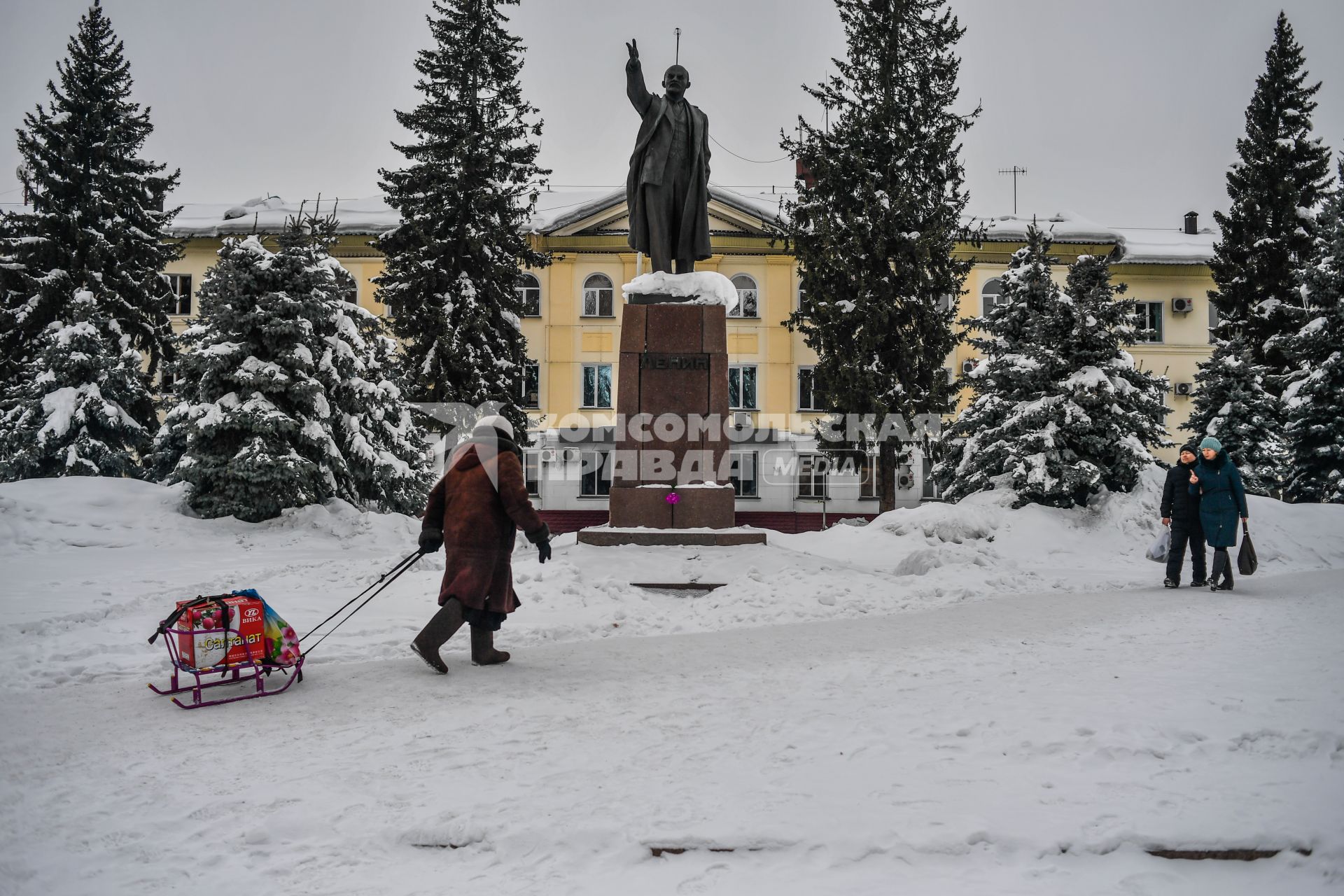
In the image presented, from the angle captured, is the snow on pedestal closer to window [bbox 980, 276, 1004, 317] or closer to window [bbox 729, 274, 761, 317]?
window [bbox 729, 274, 761, 317]

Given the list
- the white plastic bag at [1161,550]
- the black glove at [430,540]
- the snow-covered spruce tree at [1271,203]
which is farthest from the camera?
the snow-covered spruce tree at [1271,203]

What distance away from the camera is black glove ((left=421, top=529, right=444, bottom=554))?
6.38 meters

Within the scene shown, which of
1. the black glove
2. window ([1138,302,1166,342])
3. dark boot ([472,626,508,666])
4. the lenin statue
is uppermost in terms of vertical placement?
window ([1138,302,1166,342])

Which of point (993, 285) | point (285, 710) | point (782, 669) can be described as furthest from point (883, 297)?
point (285, 710)

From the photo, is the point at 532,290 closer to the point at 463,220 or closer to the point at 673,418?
the point at 463,220

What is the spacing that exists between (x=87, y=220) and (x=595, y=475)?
52.3 ft

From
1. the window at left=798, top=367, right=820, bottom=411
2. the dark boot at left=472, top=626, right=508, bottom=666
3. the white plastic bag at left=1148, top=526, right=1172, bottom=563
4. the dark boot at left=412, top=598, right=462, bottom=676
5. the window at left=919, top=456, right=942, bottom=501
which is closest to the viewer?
the dark boot at left=412, top=598, right=462, bottom=676

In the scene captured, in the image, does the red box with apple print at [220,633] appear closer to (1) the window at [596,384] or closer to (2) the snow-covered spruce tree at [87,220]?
(2) the snow-covered spruce tree at [87,220]

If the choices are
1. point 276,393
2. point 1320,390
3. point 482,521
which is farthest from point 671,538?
point 1320,390

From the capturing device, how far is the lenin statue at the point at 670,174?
12312 millimetres

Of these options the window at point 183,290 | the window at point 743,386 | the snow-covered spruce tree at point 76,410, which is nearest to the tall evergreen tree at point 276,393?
the snow-covered spruce tree at point 76,410

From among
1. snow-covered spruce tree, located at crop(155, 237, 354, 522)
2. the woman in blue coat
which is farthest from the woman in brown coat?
snow-covered spruce tree, located at crop(155, 237, 354, 522)

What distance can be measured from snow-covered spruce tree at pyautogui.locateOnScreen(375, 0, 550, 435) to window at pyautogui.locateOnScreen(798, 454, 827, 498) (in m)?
9.84

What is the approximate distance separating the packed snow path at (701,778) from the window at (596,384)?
89.0 feet
